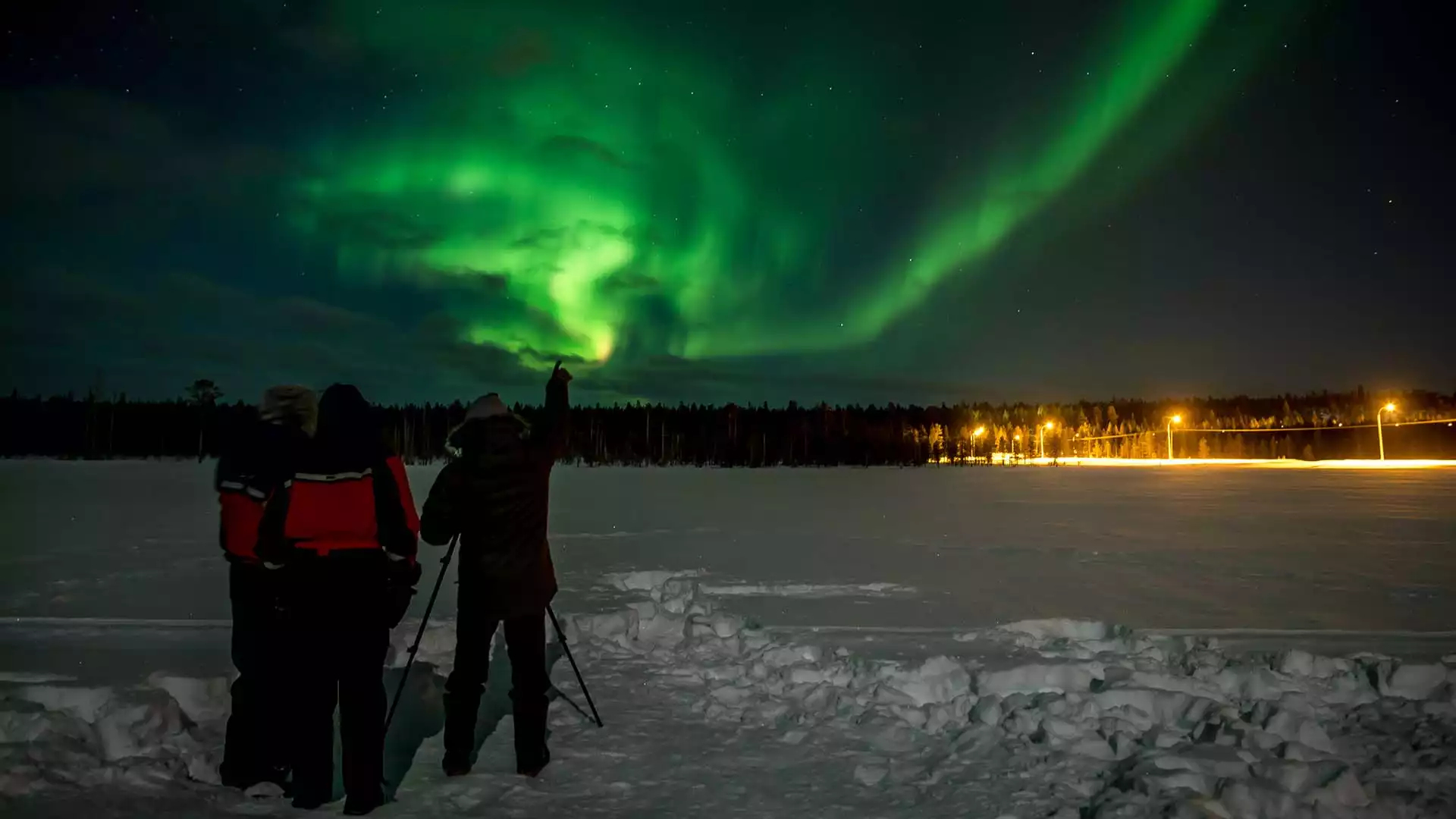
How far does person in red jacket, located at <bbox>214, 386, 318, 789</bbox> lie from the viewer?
4.25 meters

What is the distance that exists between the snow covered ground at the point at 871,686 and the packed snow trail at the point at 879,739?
0.9 inches

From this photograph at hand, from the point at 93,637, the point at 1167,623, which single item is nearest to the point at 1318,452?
the point at 1167,623

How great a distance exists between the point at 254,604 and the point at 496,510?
54.0 inches

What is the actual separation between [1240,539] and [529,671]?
56.5 feet

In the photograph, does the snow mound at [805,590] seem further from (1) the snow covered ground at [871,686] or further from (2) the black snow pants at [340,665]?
(2) the black snow pants at [340,665]

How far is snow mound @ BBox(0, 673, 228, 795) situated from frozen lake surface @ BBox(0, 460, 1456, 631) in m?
4.14

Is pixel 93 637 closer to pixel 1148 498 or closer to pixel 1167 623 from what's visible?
pixel 1167 623

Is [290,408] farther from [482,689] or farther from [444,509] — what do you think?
[482,689]

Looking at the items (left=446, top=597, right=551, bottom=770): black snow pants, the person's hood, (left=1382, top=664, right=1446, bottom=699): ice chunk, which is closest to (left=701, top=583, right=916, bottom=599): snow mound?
(left=1382, top=664, right=1446, bottom=699): ice chunk

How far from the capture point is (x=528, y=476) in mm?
4957

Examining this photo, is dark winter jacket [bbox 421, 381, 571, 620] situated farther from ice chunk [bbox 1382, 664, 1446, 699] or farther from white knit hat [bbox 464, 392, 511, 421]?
ice chunk [bbox 1382, 664, 1446, 699]

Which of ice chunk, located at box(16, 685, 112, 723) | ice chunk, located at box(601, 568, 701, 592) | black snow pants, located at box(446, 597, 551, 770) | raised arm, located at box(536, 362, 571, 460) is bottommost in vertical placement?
ice chunk, located at box(601, 568, 701, 592)

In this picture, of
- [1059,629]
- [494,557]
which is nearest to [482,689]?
[494,557]

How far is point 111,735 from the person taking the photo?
16.2 feet
